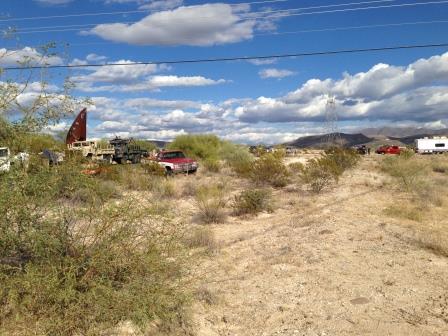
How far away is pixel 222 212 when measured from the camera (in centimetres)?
1670

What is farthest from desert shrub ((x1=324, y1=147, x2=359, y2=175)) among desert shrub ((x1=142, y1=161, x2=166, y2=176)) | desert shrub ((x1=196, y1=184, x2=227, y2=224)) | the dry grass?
the dry grass

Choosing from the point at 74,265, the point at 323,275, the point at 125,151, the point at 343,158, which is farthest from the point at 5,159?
the point at 125,151

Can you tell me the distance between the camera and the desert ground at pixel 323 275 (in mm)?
7652

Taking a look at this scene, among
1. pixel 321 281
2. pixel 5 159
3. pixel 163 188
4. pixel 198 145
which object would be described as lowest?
pixel 321 281

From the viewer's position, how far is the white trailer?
8200cm

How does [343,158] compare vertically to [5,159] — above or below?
below

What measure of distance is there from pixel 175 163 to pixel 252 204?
1415 cm

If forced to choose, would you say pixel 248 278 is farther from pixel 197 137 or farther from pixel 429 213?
pixel 197 137

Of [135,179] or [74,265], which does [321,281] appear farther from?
[135,179]

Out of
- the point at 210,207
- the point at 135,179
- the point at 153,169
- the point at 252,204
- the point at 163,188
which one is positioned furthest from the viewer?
the point at 153,169

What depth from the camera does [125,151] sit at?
129 ft

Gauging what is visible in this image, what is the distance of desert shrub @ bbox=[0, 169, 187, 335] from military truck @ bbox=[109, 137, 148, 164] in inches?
1251

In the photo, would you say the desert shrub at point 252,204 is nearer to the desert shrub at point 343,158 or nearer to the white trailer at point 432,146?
the desert shrub at point 343,158

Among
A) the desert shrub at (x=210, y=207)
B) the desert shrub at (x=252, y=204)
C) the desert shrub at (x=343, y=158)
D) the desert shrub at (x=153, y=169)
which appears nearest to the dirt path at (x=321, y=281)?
the desert shrub at (x=210, y=207)
